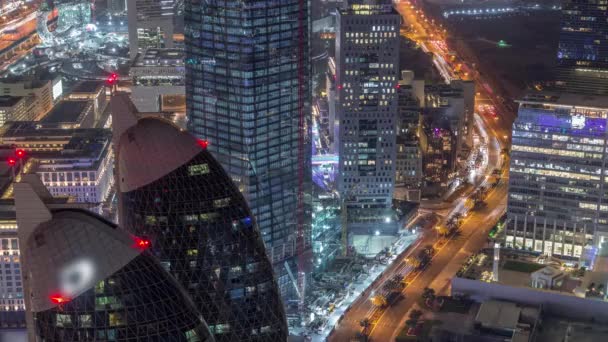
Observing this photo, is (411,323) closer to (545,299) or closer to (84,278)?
(545,299)

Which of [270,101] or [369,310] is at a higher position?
[270,101]

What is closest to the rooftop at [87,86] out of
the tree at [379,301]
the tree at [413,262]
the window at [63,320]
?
the tree at [413,262]

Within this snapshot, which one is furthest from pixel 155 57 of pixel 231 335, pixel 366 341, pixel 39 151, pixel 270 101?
pixel 231 335

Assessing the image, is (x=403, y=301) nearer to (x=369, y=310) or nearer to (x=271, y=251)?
(x=369, y=310)

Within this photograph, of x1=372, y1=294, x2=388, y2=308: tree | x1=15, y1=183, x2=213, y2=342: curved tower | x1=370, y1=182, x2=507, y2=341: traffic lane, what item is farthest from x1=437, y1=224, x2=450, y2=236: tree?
x1=15, y1=183, x2=213, y2=342: curved tower

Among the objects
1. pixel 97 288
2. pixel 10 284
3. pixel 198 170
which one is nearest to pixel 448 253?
pixel 10 284

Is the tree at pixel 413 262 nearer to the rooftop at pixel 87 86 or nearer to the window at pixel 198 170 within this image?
the window at pixel 198 170
